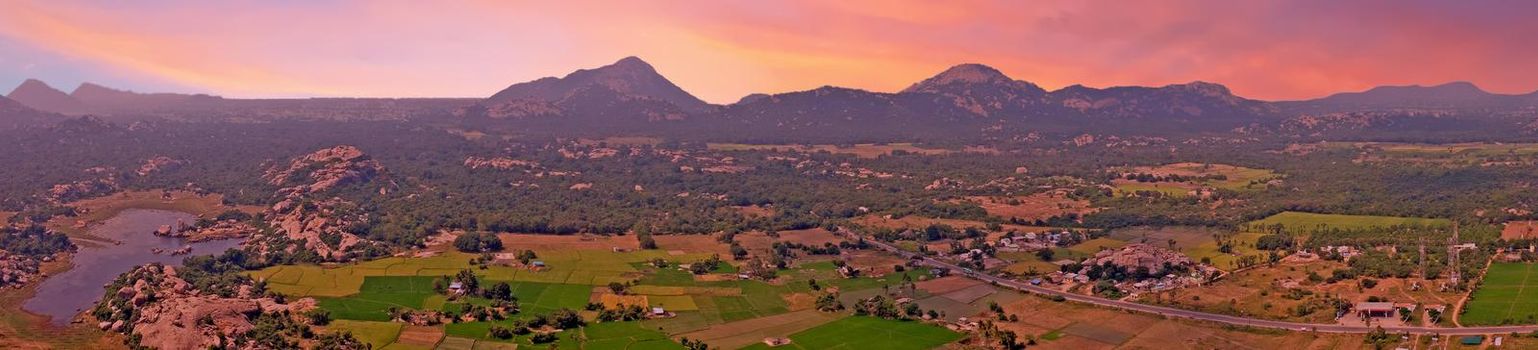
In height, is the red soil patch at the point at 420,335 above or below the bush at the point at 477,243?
below

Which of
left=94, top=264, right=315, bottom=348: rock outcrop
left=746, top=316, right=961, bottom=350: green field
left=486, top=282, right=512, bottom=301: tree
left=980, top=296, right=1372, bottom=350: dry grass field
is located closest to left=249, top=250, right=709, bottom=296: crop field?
left=94, top=264, right=315, bottom=348: rock outcrop

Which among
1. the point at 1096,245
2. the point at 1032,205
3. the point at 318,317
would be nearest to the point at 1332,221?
the point at 1096,245

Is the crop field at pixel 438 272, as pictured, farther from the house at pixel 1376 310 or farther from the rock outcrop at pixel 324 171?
the house at pixel 1376 310

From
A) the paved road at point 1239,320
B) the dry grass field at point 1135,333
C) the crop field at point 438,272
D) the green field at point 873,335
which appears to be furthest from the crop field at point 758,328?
the paved road at point 1239,320

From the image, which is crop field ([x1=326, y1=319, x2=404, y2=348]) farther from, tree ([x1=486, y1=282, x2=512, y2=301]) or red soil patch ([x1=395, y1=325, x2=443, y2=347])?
tree ([x1=486, y1=282, x2=512, y2=301])

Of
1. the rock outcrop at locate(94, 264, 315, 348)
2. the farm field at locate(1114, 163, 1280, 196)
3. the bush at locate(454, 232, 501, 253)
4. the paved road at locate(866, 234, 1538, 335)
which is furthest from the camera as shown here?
the farm field at locate(1114, 163, 1280, 196)

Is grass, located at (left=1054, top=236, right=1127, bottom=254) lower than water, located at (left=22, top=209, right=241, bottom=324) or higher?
higher

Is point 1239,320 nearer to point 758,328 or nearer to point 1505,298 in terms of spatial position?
point 1505,298
